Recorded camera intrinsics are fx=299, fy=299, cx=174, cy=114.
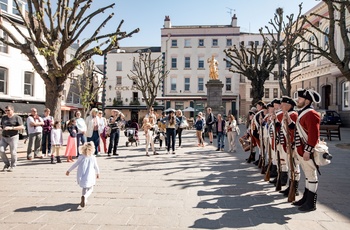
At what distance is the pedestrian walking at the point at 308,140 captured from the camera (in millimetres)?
5102

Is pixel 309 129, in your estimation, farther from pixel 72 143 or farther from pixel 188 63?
pixel 188 63

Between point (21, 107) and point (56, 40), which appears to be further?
point (21, 107)

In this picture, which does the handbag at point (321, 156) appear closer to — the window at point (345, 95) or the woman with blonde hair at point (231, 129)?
the woman with blonde hair at point (231, 129)

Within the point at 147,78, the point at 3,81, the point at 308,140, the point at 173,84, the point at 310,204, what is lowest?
the point at 310,204

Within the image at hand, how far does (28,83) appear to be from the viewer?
30188 mm

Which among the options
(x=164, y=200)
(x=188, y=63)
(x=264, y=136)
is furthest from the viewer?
(x=188, y=63)

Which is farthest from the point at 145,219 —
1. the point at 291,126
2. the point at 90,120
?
the point at 90,120

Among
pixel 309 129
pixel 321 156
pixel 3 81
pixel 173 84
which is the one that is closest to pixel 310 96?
pixel 309 129

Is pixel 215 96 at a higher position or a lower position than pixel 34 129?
higher

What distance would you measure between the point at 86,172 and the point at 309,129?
402 cm

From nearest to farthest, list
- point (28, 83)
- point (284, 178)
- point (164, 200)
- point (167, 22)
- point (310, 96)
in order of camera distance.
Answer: point (310, 96)
point (164, 200)
point (284, 178)
point (28, 83)
point (167, 22)

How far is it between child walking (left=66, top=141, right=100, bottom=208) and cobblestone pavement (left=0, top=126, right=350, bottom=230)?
0.25 metres

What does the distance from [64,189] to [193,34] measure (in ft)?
142

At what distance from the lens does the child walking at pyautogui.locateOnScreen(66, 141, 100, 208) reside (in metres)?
5.34
